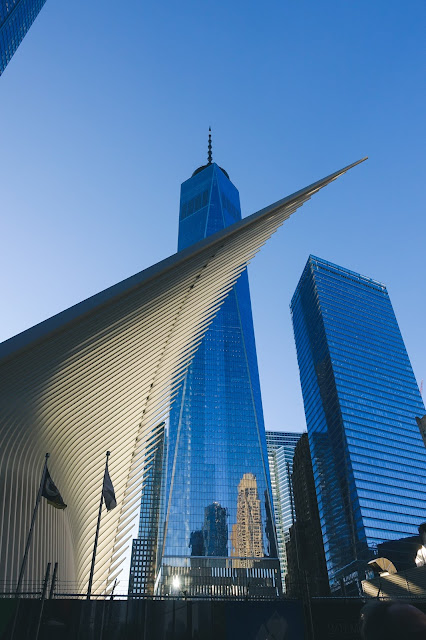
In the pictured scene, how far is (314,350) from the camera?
143 m

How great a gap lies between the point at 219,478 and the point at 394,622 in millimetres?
130072

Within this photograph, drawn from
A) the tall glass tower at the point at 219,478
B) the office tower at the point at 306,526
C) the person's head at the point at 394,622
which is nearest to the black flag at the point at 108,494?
the person's head at the point at 394,622

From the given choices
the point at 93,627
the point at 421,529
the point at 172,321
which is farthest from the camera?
the point at 421,529

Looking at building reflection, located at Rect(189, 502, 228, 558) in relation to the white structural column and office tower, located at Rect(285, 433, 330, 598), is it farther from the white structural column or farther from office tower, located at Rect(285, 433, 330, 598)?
the white structural column

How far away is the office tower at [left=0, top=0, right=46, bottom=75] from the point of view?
75975 millimetres

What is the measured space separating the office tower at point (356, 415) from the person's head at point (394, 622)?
375 ft

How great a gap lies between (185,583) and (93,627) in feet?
371

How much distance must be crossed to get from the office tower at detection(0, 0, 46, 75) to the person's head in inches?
3532

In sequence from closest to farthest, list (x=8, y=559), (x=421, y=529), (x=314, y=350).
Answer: (x=8, y=559), (x=421, y=529), (x=314, y=350)

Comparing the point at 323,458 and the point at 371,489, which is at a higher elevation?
the point at 323,458

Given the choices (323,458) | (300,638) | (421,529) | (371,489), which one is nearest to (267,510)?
(323,458)

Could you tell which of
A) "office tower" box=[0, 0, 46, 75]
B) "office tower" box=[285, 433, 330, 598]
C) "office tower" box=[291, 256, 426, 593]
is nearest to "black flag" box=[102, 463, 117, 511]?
"office tower" box=[0, 0, 46, 75]

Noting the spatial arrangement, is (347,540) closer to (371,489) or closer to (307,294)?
(371,489)

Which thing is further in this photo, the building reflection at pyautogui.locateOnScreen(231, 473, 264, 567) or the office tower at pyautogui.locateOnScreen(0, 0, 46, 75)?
the building reflection at pyautogui.locateOnScreen(231, 473, 264, 567)
